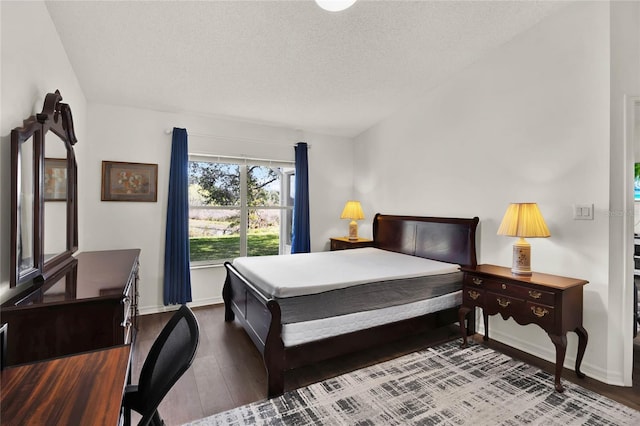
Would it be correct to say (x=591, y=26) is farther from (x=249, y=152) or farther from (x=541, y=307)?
(x=249, y=152)

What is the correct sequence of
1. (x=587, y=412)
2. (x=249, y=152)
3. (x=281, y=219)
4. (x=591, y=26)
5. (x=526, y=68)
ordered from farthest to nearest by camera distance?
(x=281, y=219), (x=249, y=152), (x=526, y=68), (x=591, y=26), (x=587, y=412)

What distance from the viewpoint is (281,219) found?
187 inches

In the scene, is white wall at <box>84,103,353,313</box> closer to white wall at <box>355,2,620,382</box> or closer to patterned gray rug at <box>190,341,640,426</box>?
white wall at <box>355,2,620,382</box>

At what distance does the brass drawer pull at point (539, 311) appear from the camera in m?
2.22

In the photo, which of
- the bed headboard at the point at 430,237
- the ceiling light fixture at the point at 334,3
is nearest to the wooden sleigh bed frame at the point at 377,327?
the bed headboard at the point at 430,237

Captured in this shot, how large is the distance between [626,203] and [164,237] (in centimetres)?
445

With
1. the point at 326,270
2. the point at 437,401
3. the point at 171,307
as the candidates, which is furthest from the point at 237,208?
the point at 437,401

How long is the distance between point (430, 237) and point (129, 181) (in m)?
3.60

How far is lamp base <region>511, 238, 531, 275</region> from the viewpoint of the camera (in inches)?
99.7

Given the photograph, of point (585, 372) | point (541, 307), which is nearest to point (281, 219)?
point (541, 307)

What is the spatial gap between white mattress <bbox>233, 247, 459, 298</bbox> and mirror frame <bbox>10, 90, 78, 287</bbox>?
134 cm

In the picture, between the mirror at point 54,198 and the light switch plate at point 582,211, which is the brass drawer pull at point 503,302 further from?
the mirror at point 54,198

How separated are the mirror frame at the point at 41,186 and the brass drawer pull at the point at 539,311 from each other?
10.5 feet

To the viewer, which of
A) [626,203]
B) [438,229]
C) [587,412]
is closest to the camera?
[587,412]
